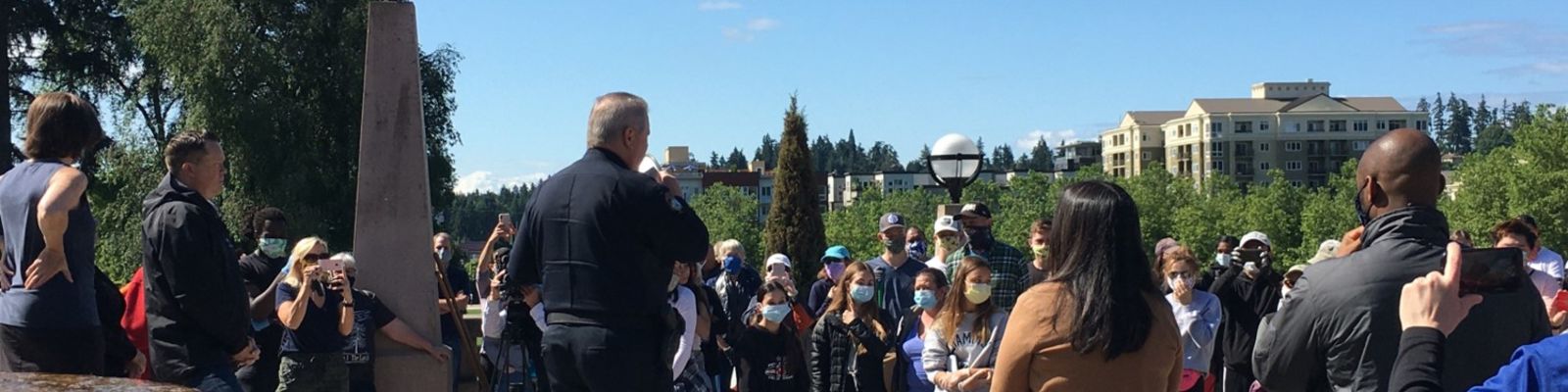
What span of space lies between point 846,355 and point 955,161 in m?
4.46

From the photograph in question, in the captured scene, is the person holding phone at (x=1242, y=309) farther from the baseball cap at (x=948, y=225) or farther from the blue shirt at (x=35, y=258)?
the blue shirt at (x=35, y=258)

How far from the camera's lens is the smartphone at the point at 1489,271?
3.12 meters

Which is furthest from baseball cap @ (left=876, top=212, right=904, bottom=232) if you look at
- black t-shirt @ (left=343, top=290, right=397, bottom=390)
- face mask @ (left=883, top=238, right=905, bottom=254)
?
black t-shirt @ (left=343, top=290, right=397, bottom=390)

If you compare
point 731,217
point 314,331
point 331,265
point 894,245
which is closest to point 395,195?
point 331,265

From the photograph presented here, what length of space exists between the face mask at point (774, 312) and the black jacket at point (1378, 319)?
6.33 m

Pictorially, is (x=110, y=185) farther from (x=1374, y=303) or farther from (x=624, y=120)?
(x=1374, y=303)

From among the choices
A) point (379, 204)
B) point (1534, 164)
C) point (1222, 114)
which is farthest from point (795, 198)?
point (1222, 114)

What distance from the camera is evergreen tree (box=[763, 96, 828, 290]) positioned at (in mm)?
36000

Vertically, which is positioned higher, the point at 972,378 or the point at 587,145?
the point at 587,145

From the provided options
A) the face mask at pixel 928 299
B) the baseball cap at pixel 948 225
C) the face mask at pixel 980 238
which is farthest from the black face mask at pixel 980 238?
the face mask at pixel 928 299

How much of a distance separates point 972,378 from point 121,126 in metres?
31.3

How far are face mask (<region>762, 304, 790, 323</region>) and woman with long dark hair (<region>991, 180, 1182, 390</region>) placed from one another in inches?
245

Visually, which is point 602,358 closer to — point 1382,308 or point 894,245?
point 1382,308

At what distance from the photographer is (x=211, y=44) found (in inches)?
1220
